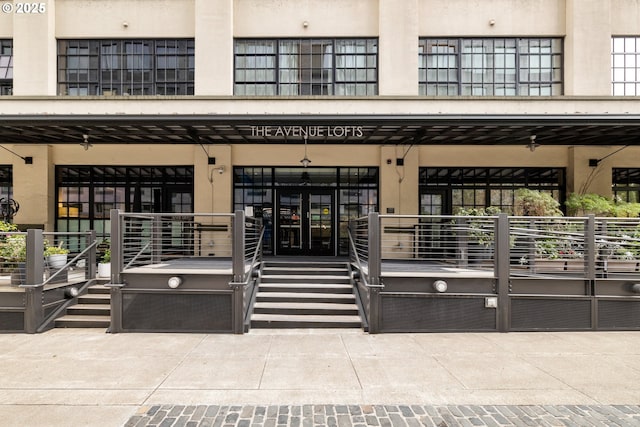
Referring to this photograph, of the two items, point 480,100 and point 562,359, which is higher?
point 480,100

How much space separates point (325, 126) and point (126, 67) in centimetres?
772

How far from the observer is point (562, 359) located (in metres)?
5.64

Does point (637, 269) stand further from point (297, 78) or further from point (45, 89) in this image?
point (45, 89)

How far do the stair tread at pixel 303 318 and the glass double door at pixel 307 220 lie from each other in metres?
5.31

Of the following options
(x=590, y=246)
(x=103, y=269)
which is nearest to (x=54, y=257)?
(x=103, y=269)

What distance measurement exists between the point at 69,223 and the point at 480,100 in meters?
13.9

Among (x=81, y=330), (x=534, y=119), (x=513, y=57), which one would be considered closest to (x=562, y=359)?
(x=534, y=119)

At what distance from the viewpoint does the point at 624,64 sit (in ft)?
41.5

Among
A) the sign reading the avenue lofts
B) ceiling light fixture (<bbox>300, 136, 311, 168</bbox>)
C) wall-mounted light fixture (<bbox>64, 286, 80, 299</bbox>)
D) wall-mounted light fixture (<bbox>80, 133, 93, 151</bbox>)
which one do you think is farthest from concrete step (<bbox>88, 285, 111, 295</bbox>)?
ceiling light fixture (<bbox>300, 136, 311, 168</bbox>)

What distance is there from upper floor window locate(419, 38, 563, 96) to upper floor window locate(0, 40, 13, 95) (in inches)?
550

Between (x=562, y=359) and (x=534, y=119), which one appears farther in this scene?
(x=534, y=119)

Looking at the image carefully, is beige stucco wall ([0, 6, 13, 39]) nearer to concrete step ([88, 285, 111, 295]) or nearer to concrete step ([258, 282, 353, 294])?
concrete step ([88, 285, 111, 295])

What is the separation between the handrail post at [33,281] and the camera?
22.3 ft

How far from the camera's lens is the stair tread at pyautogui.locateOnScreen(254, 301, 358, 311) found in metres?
7.65
